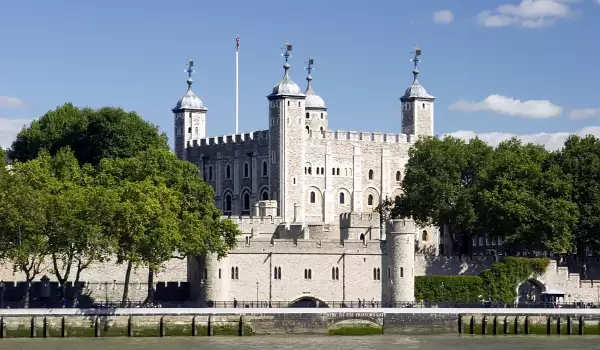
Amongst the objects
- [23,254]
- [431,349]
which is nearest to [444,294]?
[431,349]

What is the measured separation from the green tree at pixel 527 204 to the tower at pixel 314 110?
25.9 metres

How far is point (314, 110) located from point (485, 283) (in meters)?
37.9

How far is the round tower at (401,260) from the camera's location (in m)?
76.6

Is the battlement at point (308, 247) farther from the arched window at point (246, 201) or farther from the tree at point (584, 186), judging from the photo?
the arched window at point (246, 201)

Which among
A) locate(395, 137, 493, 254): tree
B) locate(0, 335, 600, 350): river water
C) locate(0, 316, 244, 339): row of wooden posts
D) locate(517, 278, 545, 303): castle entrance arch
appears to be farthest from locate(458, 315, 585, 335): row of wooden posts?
locate(395, 137, 493, 254): tree

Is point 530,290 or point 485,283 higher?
point 485,283

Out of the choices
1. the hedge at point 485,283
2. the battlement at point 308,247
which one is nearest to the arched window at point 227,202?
the battlement at point 308,247

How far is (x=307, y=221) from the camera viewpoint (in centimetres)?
10250

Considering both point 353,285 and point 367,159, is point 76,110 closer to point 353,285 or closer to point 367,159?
point 367,159

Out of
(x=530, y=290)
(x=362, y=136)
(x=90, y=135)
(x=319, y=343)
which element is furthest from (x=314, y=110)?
(x=319, y=343)

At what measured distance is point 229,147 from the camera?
11075cm

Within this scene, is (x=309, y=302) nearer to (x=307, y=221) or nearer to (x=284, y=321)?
(x=284, y=321)

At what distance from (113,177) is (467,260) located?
1849 centimetres

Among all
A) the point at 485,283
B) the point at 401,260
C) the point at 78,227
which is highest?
the point at 78,227
